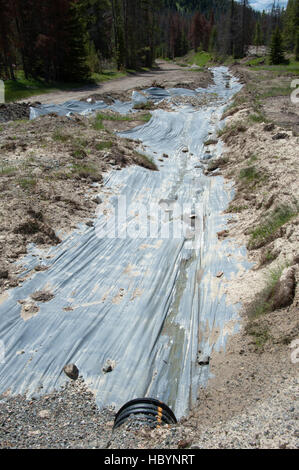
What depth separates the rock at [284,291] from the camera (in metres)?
4.30

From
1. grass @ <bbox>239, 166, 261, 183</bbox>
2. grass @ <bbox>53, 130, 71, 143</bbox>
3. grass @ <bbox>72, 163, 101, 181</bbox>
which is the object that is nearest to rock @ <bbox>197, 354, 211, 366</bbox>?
grass @ <bbox>239, 166, 261, 183</bbox>

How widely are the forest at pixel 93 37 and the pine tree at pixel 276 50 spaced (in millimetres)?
106

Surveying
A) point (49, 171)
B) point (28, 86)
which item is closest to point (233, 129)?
point (49, 171)

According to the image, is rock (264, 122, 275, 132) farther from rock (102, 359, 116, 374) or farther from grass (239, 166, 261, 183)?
rock (102, 359, 116, 374)

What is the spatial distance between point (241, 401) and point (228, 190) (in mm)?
6339

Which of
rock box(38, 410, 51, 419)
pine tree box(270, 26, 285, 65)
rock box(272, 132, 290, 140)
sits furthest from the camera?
pine tree box(270, 26, 285, 65)

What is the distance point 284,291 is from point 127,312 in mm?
2279

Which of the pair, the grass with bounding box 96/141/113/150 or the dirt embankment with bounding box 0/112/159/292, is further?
the grass with bounding box 96/141/113/150

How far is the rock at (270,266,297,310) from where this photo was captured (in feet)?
14.1

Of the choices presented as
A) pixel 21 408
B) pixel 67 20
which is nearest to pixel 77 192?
pixel 21 408

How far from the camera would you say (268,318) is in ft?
14.0

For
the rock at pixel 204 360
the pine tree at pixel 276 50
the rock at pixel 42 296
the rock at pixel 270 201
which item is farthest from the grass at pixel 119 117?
the pine tree at pixel 276 50

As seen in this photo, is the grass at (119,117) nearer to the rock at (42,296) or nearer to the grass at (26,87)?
the grass at (26,87)

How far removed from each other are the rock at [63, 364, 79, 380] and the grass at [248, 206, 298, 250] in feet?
12.2
